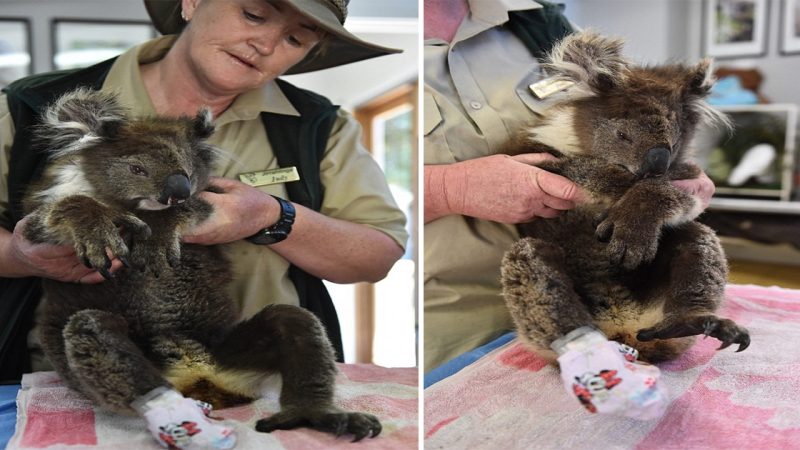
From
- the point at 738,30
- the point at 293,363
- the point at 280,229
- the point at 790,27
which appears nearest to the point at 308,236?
the point at 280,229

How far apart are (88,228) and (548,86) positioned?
1.09 metres

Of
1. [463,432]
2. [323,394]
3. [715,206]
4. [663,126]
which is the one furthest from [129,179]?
[715,206]

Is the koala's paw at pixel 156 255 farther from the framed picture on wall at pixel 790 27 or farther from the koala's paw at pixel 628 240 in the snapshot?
the framed picture on wall at pixel 790 27

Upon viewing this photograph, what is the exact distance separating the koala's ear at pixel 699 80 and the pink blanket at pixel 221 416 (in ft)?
3.27

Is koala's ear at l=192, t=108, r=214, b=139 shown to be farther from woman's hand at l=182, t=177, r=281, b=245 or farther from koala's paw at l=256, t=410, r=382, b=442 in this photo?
koala's paw at l=256, t=410, r=382, b=442

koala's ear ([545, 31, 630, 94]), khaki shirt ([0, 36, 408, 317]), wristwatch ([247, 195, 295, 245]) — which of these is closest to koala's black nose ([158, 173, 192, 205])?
khaki shirt ([0, 36, 408, 317])

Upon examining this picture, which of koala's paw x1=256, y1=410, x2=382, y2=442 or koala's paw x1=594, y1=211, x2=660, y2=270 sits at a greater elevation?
koala's paw x1=594, y1=211, x2=660, y2=270

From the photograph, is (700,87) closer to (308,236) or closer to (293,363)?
(308,236)

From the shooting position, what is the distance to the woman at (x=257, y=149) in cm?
150

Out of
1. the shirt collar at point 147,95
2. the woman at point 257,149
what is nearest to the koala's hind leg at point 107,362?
the woman at point 257,149

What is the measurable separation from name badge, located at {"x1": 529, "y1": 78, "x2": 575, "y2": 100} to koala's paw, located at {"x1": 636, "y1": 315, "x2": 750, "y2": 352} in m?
0.60

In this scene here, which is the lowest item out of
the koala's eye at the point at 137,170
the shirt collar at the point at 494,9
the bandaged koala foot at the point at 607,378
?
the bandaged koala foot at the point at 607,378

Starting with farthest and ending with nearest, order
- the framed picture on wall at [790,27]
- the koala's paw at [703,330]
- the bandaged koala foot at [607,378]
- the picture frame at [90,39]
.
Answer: the framed picture on wall at [790,27] → the picture frame at [90,39] → the koala's paw at [703,330] → the bandaged koala foot at [607,378]

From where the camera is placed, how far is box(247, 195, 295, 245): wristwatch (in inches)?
63.6
